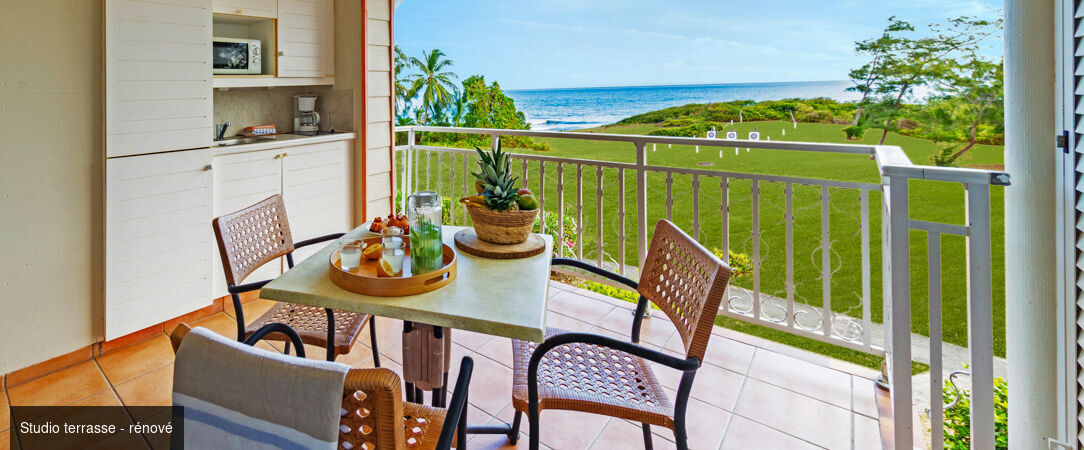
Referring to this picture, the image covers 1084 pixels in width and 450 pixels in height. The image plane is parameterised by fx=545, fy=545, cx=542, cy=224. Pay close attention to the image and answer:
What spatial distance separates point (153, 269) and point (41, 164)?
0.64m

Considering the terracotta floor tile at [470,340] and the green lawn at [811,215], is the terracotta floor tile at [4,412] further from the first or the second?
the green lawn at [811,215]

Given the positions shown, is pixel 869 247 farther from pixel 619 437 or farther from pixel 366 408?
pixel 366 408

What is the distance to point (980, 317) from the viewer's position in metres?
1.35

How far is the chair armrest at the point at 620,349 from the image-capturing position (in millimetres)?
1221

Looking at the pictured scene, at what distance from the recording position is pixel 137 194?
8.32ft

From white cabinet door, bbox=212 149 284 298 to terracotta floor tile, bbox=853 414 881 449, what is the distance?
9.54ft

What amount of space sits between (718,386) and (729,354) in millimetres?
336

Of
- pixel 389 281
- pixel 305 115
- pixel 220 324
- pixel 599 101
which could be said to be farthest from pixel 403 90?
pixel 389 281

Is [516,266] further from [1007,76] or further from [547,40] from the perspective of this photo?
[547,40]

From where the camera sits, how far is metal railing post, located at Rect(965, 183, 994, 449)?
4.33 feet

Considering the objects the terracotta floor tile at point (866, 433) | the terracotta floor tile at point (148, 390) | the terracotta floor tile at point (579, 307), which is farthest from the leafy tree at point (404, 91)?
the terracotta floor tile at point (866, 433)

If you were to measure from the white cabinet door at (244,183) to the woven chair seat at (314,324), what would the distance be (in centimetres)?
122

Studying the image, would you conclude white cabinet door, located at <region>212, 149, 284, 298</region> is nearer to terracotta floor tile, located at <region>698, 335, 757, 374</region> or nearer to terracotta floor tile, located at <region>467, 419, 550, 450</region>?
terracotta floor tile, located at <region>467, 419, 550, 450</region>

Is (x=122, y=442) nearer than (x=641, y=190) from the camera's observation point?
Yes
